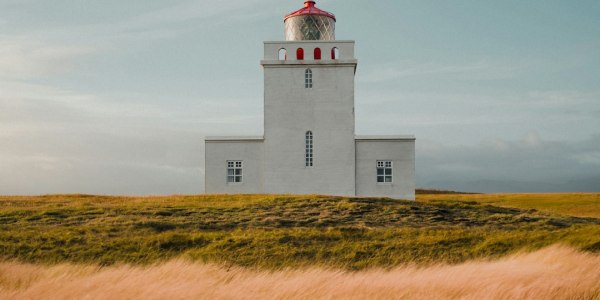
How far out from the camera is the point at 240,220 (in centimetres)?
2131

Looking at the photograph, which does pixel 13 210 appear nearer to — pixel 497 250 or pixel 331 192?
pixel 331 192

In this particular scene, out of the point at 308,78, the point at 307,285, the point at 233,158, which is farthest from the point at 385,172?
the point at 307,285

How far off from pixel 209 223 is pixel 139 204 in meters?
6.91

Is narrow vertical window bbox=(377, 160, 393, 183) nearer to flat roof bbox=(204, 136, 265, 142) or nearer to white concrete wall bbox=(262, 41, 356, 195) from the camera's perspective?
white concrete wall bbox=(262, 41, 356, 195)

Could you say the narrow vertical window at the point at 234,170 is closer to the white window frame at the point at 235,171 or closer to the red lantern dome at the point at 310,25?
the white window frame at the point at 235,171

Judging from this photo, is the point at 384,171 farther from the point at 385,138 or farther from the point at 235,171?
the point at 235,171

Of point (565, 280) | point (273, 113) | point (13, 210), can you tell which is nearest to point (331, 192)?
point (273, 113)

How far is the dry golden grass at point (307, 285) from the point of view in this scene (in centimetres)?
759

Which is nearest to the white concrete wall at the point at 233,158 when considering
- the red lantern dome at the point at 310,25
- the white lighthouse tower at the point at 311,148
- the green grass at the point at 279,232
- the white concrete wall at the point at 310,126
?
the white lighthouse tower at the point at 311,148

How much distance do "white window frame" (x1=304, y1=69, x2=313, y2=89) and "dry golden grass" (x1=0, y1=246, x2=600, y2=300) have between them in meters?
22.0

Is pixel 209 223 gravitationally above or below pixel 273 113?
below

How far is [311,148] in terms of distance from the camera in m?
31.1

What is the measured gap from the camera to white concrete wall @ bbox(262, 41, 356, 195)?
30.9 meters

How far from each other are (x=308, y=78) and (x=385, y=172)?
6183 mm
